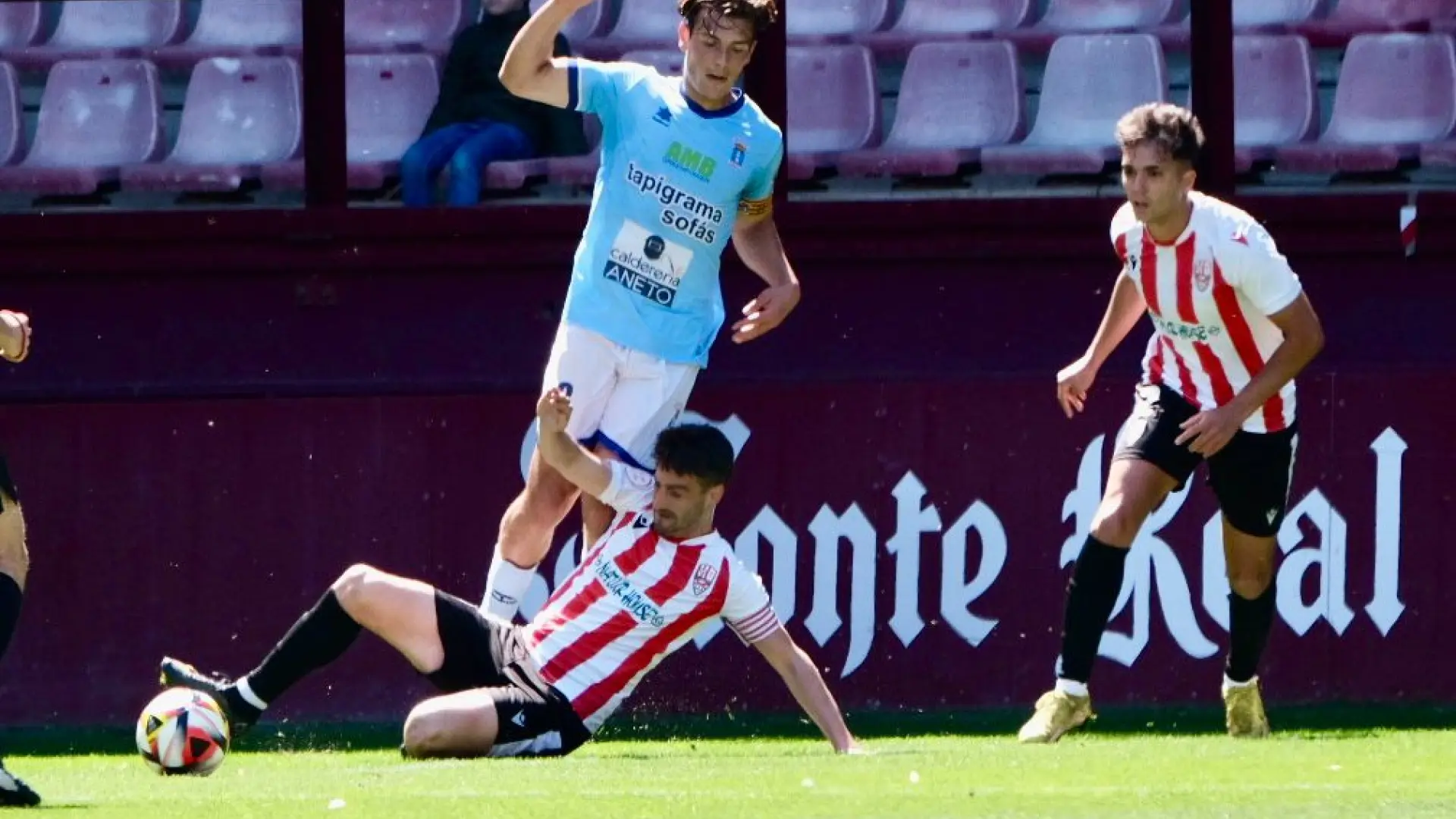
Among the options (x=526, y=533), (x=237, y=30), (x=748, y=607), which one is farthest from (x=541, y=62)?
(x=237, y=30)

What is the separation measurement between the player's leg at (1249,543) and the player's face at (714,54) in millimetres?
1727

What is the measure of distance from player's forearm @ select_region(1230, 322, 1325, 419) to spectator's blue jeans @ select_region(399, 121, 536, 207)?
3.56 meters

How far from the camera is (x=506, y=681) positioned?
762cm

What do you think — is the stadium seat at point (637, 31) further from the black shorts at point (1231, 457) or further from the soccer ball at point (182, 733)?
the soccer ball at point (182, 733)

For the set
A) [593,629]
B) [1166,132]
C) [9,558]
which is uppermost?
[1166,132]

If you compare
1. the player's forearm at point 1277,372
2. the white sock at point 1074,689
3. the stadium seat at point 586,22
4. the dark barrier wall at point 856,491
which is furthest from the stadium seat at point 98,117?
the player's forearm at point 1277,372

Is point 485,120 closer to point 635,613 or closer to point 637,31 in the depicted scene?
point 637,31

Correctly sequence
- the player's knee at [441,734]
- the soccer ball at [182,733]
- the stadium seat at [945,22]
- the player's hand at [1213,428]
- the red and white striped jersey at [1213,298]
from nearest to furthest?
the soccer ball at [182,733], the player's knee at [441,734], the player's hand at [1213,428], the red and white striped jersey at [1213,298], the stadium seat at [945,22]

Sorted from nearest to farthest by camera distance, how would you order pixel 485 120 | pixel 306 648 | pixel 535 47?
pixel 306 648 < pixel 535 47 < pixel 485 120

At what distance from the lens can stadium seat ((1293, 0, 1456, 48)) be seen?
10781mm

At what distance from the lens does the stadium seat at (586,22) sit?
35.9 feet

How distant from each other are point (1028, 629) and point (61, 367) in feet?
11.8

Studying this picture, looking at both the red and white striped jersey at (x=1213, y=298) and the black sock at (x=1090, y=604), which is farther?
the black sock at (x=1090, y=604)

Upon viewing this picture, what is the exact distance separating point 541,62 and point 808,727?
98.6 inches
